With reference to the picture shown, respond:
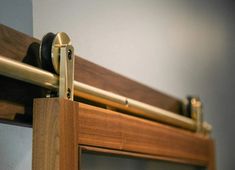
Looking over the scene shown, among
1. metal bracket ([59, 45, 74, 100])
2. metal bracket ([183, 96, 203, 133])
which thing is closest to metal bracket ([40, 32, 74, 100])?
metal bracket ([59, 45, 74, 100])

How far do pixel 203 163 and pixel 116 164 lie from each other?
1.00 ft

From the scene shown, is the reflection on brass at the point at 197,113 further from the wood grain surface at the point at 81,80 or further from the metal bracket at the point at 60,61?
the metal bracket at the point at 60,61

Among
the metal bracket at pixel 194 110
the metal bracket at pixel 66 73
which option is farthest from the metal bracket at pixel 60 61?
the metal bracket at pixel 194 110

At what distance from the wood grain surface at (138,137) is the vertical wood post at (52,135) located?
3 centimetres

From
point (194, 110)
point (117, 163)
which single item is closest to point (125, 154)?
point (117, 163)

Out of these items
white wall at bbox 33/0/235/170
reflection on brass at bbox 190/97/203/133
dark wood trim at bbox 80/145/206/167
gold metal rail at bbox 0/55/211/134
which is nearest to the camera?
gold metal rail at bbox 0/55/211/134

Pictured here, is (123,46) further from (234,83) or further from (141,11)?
(234,83)

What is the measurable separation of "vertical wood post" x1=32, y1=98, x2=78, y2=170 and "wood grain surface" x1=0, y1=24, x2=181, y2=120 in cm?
3

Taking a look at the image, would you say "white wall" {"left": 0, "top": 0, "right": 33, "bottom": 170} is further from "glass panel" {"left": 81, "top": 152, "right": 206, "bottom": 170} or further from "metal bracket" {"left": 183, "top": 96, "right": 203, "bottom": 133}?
"metal bracket" {"left": 183, "top": 96, "right": 203, "bottom": 133}

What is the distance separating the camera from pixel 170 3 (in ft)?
3.41

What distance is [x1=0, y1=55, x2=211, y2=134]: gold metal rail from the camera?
46cm

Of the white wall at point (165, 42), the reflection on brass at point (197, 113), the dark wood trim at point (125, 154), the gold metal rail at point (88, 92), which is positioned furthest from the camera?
the reflection on brass at point (197, 113)

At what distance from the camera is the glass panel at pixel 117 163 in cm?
60

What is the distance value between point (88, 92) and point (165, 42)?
440 mm
